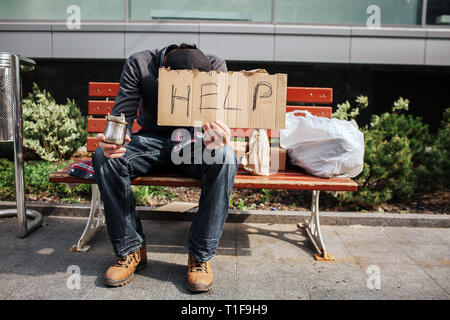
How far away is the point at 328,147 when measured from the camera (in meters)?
2.91

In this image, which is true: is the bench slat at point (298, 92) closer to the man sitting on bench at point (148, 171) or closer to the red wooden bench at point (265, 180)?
the red wooden bench at point (265, 180)

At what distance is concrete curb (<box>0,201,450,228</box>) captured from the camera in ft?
12.2

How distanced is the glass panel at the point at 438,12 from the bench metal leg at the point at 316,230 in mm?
6088

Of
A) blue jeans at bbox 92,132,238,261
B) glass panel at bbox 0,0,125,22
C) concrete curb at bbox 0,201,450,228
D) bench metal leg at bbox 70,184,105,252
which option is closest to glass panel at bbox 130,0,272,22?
glass panel at bbox 0,0,125,22

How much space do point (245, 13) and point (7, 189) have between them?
531cm

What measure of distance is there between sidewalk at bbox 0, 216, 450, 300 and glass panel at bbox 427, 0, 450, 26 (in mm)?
5527

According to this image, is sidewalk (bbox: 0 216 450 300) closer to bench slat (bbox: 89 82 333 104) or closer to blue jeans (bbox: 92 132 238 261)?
blue jeans (bbox: 92 132 238 261)

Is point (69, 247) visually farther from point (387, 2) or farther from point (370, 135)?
point (387, 2)

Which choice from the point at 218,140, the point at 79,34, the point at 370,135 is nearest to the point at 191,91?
the point at 218,140

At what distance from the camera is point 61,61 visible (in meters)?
8.09

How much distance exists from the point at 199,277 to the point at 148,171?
2.90 feet

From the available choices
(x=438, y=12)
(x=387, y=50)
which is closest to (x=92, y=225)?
(x=387, y=50)

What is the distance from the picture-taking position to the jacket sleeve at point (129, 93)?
8.90 feet

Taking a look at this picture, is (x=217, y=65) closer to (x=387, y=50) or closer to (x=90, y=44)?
(x=90, y=44)
